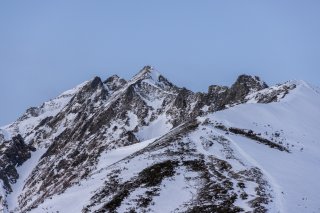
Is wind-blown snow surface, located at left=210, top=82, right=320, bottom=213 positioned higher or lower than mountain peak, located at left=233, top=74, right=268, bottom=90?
lower

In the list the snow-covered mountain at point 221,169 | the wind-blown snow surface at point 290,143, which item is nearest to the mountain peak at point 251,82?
the snow-covered mountain at point 221,169

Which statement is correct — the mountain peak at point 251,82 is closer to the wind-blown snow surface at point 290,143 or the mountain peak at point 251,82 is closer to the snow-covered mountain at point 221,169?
the snow-covered mountain at point 221,169

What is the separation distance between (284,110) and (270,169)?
3150 cm

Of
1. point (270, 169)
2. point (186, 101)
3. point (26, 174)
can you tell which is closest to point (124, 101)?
point (186, 101)

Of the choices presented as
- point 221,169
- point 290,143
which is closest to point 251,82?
point 290,143

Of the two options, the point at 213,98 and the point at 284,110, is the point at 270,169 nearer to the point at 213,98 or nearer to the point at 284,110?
the point at 284,110

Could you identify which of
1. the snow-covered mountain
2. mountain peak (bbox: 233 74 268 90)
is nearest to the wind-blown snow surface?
the snow-covered mountain

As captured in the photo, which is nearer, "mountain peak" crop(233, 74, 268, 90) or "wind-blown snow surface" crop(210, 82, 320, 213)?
"wind-blown snow surface" crop(210, 82, 320, 213)

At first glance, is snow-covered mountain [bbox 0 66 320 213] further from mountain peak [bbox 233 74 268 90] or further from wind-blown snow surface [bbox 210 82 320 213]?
mountain peak [bbox 233 74 268 90]

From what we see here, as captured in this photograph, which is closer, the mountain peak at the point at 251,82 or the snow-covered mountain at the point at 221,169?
the snow-covered mountain at the point at 221,169

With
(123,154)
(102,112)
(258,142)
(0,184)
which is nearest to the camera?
(258,142)

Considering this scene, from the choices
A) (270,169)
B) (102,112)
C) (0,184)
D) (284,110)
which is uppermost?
(102,112)

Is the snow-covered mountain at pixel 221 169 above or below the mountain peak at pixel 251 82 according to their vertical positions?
below

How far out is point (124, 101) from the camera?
170 metres
